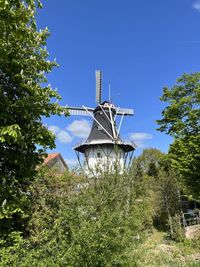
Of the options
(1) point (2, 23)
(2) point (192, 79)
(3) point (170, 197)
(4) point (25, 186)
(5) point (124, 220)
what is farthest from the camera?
(2) point (192, 79)

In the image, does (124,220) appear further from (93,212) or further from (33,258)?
(33,258)

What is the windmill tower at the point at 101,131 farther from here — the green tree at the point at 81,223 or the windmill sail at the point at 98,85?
the green tree at the point at 81,223

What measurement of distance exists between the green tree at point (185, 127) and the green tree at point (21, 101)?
16.1m

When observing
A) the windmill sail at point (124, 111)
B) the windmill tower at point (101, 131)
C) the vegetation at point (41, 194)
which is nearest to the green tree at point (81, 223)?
the vegetation at point (41, 194)

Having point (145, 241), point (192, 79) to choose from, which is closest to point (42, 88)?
point (145, 241)

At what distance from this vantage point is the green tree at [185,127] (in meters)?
22.6

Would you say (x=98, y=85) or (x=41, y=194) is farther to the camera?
(x=98, y=85)

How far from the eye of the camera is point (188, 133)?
2403 cm

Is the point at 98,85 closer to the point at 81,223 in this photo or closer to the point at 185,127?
the point at 185,127

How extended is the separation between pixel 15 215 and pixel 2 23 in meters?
4.44

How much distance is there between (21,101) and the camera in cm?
739

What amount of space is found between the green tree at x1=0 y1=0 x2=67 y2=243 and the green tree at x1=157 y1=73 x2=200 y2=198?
16.1 m

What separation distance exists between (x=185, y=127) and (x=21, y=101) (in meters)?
18.4

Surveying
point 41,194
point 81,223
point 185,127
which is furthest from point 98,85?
point 81,223
